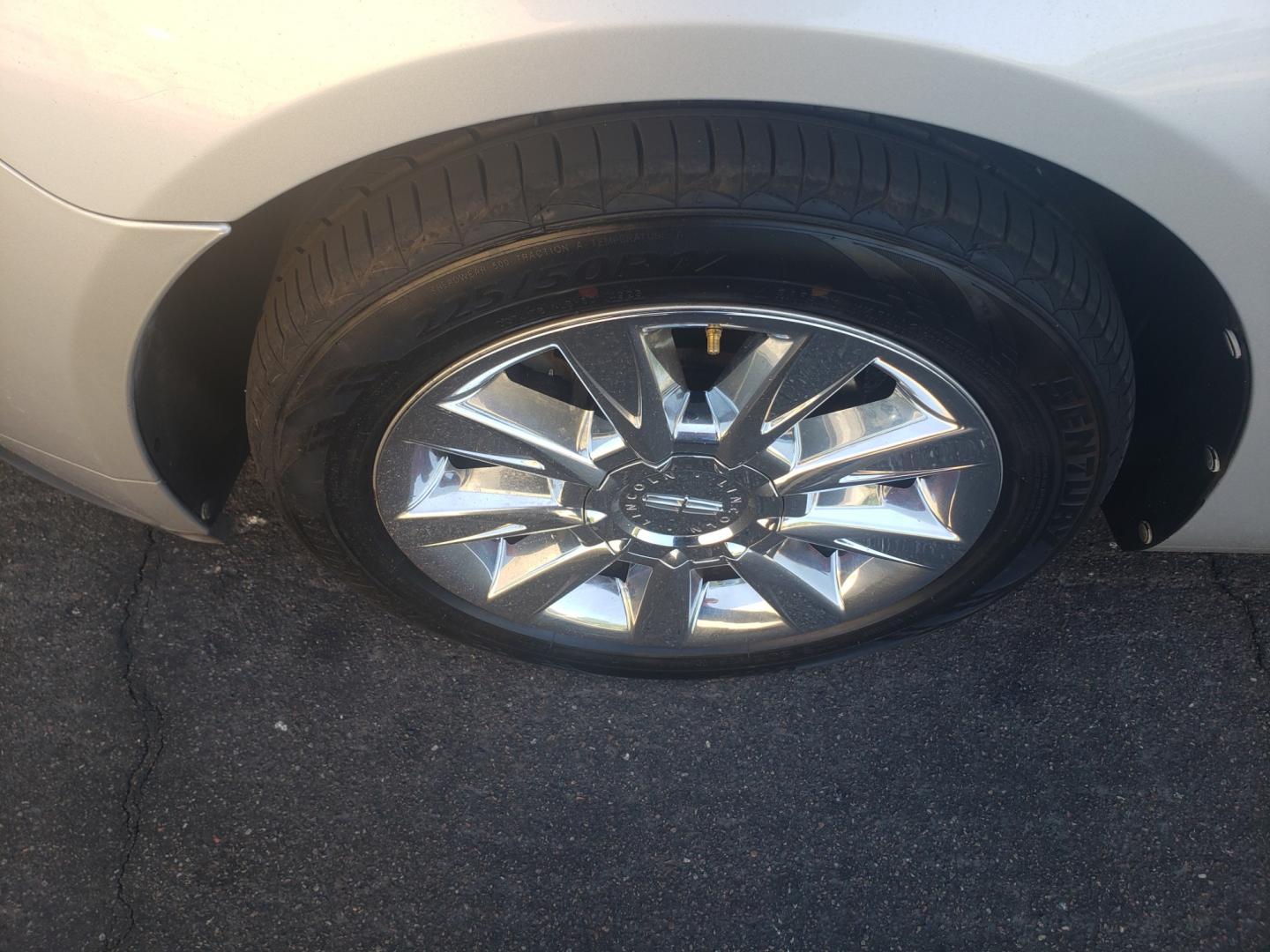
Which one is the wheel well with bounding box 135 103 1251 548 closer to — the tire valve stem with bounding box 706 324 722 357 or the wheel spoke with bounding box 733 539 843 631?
the tire valve stem with bounding box 706 324 722 357

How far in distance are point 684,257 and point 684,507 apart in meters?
0.49

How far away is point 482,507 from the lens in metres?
1.56

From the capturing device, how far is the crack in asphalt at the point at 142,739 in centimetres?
161

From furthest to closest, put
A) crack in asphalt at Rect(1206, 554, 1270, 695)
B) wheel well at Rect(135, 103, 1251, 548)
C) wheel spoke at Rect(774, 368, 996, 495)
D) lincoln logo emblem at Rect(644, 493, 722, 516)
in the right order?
crack in asphalt at Rect(1206, 554, 1270, 695)
lincoln logo emblem at Rect(644, 493, 722, 516)
wheel spoke at Rect(774, 368, 996, 495)
wheel well at Rect(135, 103, 1251, 548)

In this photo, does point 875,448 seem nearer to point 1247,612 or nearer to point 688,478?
point 688,478

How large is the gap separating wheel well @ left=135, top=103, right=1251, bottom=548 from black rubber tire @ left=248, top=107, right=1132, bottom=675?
0.16ft

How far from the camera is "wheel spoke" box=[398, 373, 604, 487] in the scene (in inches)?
53.5

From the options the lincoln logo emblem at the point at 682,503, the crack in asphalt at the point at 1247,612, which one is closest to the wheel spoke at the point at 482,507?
the lincoln logo emblem at the point at 682,503

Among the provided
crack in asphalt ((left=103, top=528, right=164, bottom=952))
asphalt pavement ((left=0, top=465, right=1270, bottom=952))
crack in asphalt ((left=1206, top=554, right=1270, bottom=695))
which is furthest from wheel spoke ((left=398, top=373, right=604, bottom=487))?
crack in asphalt ((left=1206, top=554, right=1270, bottom=695))

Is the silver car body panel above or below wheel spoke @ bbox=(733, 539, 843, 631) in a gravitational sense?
above

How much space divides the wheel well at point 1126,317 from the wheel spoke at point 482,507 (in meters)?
0.37

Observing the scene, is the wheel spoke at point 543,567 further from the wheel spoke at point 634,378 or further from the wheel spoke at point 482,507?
the wheel spoke at point 634,378

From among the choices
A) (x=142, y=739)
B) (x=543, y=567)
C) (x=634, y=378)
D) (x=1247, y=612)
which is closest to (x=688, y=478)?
(x=634, y=378)

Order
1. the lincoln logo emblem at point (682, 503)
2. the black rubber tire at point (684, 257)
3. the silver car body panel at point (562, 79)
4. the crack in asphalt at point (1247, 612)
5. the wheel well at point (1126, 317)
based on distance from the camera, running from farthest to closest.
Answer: the crack in asphalt at point (1247, 612) → the lincoln logo emblem at point (682, 503) → the wheel well at point (1126, 317) → the black rubber tire at point (684, 257) → the silver car body panel at point (562, 79)
